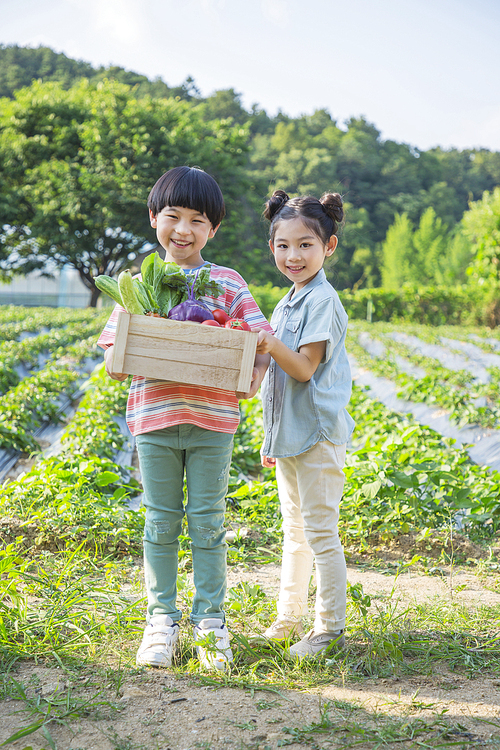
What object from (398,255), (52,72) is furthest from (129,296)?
(52,72)

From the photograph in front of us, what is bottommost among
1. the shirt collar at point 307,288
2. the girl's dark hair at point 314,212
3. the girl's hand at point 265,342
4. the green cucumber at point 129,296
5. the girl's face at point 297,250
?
the girl's hand at point 265,342

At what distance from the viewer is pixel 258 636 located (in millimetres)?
2029

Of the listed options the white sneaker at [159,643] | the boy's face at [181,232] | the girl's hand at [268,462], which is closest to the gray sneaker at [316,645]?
the white sneaker at [159,643]

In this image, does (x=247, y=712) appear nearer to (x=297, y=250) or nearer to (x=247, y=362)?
(x=247, y=362)

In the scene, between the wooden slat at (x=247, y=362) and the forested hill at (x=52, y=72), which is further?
the forested hill at (x=52, y=72)

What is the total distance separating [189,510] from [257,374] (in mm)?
537

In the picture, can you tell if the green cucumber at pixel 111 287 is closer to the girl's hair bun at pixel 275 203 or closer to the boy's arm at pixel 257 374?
the boy's arm at pixel 257 374

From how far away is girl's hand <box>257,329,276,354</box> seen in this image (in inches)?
67.9

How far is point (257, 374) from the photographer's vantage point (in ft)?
5.89

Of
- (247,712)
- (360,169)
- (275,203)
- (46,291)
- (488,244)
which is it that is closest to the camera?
(247,712)

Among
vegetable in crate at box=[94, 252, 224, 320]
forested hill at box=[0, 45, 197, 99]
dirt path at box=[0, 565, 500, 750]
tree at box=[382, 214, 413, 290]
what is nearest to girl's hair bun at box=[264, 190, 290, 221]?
vegetable in crate at box=[94, 252, 224, 320]

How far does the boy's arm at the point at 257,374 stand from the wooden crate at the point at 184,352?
0.04 m

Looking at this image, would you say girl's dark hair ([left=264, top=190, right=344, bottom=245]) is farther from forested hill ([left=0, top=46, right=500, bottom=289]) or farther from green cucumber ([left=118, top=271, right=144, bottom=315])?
forested hill ([left=0, top=46, right=500, bottom=289])

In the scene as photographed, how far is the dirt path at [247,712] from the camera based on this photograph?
1.44m
